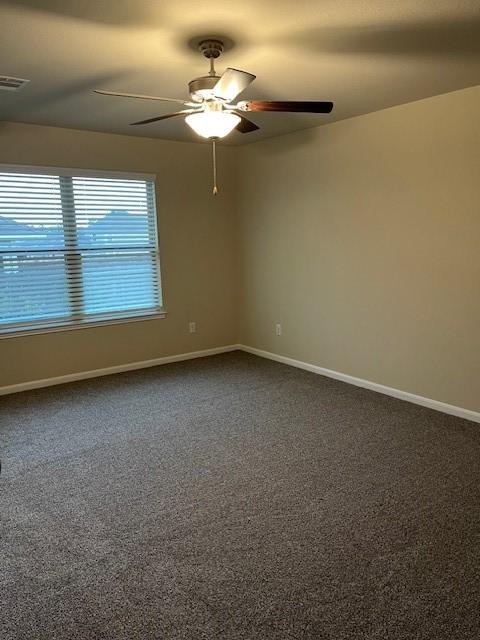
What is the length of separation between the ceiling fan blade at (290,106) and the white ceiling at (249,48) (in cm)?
29

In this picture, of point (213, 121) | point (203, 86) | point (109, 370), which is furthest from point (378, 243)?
point (109, 370)

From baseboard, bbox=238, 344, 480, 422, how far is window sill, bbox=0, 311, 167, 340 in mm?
1379

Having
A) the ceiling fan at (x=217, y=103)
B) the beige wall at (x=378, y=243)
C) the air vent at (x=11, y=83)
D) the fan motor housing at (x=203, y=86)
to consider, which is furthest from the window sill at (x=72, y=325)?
the fan motor housing at (x=203, y=86)

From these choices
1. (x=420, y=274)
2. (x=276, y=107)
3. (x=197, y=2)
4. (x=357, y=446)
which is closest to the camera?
(x=197, y=2)

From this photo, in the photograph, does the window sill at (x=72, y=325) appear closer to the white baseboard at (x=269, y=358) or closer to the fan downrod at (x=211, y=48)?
the white baseboard at (x=269, y=358)

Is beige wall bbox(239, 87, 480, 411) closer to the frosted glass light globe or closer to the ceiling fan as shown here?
the ceiling fan

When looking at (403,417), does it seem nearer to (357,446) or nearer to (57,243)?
(357,446)

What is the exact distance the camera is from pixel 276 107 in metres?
2.50

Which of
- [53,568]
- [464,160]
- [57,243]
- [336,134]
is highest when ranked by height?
[336,134]

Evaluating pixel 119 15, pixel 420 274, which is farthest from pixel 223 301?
pixel 119 15

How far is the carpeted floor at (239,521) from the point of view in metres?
1.83

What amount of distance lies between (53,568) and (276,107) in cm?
249

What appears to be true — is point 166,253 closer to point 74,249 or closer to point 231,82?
point 74,249

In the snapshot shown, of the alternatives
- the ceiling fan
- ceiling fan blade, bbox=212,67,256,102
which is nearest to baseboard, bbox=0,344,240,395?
the ceiling fan
